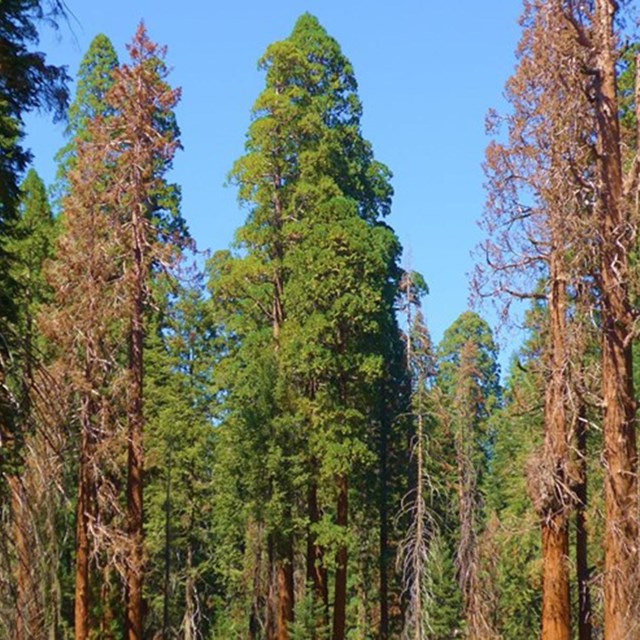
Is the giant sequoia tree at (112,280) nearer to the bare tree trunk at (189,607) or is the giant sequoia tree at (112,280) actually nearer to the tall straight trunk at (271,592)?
the tall straight trunk at (271,592)

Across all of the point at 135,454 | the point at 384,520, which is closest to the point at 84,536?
the point at 135,454

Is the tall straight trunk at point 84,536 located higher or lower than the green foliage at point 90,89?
lower

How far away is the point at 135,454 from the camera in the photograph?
75.9ft

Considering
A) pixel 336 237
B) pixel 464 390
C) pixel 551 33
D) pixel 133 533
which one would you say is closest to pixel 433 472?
pixel 464 390

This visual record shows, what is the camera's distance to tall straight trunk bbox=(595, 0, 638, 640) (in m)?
10.8

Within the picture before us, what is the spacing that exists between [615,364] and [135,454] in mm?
13810

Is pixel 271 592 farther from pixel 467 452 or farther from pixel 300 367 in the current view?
pixel 467 452

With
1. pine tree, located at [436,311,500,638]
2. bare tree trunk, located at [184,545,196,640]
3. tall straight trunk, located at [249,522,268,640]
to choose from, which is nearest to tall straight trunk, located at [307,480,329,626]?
tall straight trunk, located at [249,522,268,640]

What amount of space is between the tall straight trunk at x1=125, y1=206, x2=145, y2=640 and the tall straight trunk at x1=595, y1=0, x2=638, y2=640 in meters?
13.2

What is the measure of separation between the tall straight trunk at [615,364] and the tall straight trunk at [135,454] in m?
13.2

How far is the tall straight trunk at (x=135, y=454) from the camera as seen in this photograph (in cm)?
2245

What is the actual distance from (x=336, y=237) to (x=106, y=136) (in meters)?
6.39

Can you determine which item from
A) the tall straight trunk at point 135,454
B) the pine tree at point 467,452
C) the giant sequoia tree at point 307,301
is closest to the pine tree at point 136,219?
the tall straight trunk at point 135,454

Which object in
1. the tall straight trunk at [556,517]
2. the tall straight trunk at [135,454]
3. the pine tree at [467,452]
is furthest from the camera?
the pine tree at [467,452]
